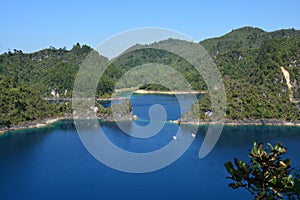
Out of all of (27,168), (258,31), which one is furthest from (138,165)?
(258,31)

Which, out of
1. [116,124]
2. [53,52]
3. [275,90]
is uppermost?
[53,52]

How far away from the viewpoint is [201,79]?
68.3m

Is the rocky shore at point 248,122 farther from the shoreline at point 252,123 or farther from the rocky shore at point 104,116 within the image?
the rocky shore at point 104,116

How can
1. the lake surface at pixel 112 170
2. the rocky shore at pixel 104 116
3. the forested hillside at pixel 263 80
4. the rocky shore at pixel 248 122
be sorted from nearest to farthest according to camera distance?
the lake surface at pixel 112 170
the rocky shore at pixel 248 122
the rocky shore at pixel 104 116
the forested hillside at pixel 263 80

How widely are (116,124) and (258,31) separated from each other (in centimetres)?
7475

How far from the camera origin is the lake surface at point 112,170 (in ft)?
63.7

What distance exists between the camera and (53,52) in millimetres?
88188

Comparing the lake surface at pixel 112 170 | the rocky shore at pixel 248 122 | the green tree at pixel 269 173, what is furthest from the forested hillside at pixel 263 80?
the green tree at pixel 269 173

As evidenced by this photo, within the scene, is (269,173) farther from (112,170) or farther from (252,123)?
(252,123)

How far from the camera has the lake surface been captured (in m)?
19.4

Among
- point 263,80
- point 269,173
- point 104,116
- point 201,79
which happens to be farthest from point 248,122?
point 269,173

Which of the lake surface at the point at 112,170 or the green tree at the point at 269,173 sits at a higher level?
the green tree at the point at 269,173

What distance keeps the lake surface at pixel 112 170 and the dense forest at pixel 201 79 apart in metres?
5.17

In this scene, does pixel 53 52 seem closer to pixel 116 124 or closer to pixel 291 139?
pixel 116 124
